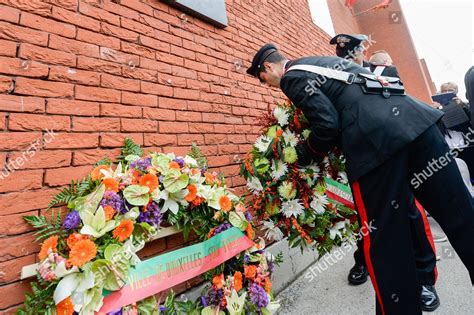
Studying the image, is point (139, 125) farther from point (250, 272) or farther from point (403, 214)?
point (403, 214)

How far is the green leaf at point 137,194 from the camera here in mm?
1443

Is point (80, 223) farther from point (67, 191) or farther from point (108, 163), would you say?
point (108, 163)

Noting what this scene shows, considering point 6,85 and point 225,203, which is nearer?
point 6,85

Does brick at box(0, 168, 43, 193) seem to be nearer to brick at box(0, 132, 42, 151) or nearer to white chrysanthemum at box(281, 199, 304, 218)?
brick at box(0, 132, 42, 151)

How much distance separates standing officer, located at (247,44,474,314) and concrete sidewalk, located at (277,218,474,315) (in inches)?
23.3

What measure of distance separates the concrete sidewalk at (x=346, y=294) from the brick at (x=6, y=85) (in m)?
2.37

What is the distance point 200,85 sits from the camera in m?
2.45

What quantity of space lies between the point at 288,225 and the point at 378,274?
0.68 metres

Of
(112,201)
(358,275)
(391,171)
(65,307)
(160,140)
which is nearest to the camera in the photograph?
(65,307)

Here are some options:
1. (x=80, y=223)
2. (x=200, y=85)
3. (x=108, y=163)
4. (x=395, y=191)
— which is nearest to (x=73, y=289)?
(x=80, y=223)

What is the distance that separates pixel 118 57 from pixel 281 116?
4.11 ft

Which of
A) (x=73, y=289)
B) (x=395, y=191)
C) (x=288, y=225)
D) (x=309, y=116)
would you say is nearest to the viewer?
(x=73, y=289)

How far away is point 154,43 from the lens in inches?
84.6

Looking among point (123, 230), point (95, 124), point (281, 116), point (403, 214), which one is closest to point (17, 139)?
point (95, 124)
